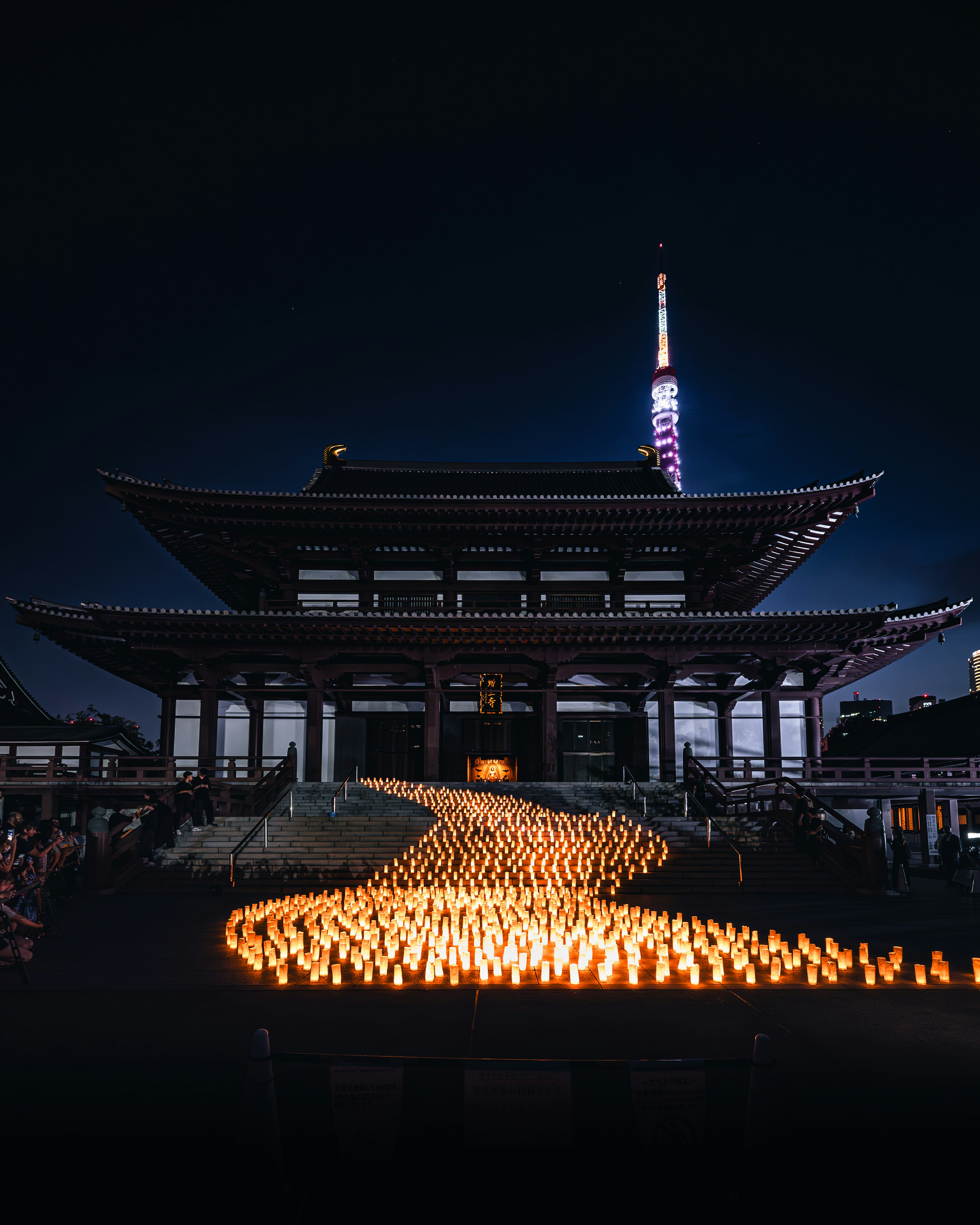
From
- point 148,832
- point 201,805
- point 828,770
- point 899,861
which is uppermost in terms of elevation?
point 828,770

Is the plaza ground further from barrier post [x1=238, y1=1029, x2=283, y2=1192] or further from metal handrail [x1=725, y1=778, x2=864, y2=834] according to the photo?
metal handrail [x1=725, y1=778, x2=864, y2=834]

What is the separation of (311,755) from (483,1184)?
19.2m

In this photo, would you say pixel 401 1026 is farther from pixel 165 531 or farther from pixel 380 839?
pixel 165 531

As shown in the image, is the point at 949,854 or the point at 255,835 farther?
the point at 949,854

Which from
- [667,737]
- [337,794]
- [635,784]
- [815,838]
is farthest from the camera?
[667,737]

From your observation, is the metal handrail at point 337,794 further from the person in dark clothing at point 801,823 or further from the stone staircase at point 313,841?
the person in dark clothing at point 801,823

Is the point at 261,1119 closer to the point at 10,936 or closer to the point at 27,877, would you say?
the point at 10,936

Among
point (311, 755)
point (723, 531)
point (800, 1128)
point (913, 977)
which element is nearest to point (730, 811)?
point (723, 531)

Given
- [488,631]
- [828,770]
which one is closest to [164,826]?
[488,631]

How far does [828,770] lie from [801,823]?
213 inches

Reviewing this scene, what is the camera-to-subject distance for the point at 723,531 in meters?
24.3

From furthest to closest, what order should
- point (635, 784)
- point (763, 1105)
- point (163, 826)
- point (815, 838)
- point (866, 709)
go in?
point (866, 709) → point (635, 784) → point (163, 826) → point (815, 838) → point (763, 1105)

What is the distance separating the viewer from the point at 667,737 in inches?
895

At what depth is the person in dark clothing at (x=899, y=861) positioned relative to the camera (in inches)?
583
